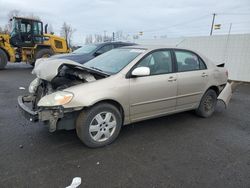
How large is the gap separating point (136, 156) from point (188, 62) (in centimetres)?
234

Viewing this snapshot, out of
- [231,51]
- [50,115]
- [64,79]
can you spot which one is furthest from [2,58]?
[231,51]

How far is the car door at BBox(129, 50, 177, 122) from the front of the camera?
10.8 feet

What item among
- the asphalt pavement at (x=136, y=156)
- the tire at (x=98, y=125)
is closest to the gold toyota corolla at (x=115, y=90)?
the tire at (x=98, y=125)

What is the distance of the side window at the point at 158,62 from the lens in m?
3.48

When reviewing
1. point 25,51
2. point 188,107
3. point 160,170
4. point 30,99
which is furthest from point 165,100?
point 25,51

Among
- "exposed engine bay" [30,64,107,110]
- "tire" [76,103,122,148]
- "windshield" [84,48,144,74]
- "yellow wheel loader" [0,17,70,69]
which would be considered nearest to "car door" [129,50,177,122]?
"windshield" [84,48,144,74]

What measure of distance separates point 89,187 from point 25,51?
12.0 metres

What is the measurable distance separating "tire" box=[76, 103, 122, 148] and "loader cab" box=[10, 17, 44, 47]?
37.0 ft

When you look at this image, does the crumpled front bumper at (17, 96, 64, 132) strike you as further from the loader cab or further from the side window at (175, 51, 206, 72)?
the loader cab

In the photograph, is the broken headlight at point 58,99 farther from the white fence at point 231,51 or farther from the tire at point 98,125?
the white fence at point 231,51

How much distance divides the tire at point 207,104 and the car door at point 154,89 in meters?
0.96

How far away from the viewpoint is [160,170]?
8.49 ft

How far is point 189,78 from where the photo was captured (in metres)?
3.95

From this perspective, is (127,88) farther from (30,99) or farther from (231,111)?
(231,111)
